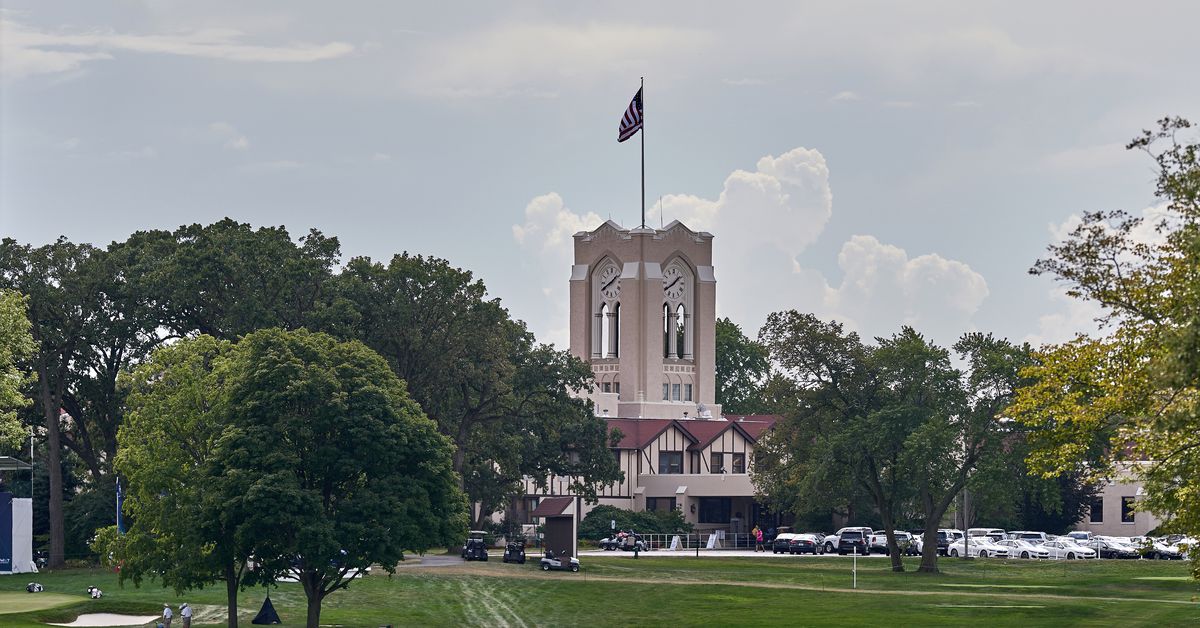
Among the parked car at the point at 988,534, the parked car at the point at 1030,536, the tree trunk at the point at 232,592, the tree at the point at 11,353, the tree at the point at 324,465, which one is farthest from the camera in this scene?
the parked car at the point at 988,534

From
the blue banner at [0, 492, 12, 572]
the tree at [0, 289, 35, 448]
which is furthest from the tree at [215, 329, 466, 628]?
the blue banner at [0, 492, 12, 572]

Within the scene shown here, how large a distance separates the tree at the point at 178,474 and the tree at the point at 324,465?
616 millimetres

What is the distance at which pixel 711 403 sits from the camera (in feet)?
407

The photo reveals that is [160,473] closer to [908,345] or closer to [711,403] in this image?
[908,345]

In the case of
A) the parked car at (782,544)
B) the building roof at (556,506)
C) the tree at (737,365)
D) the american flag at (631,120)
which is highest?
the american flag at (631,120)

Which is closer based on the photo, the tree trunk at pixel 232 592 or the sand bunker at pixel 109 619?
the tree trunk at pixel 232 592

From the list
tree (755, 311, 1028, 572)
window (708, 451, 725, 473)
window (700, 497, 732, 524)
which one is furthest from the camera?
window (708, 451, 725, 473)

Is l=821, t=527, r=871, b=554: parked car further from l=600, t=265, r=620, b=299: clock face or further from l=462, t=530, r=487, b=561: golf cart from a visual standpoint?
l=600, t=265, r=620, b=299: clock face

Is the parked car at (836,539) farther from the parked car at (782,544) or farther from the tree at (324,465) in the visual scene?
the tree at (324,465)

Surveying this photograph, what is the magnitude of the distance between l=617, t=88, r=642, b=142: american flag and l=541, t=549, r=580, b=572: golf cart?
48.8 metres

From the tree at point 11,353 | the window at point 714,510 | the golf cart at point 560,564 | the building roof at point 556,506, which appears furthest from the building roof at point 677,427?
the tree at point 11,353

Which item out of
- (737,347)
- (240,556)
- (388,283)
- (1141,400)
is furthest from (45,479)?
(737,347)

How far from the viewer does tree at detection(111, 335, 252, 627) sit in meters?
42.1

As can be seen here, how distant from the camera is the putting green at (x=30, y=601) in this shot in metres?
51.1
